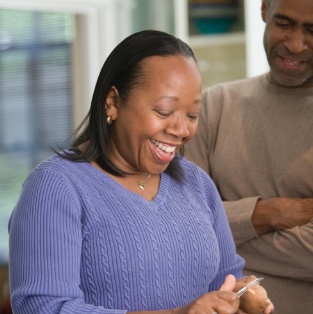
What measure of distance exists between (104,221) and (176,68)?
1.11 feet

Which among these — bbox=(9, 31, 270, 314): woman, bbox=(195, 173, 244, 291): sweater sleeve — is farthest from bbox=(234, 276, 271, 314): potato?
bbox=(195, 173, 244, 291): sweater sleeve

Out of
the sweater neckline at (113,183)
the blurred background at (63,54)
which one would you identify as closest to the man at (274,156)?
the sweater neckline at (113,183)

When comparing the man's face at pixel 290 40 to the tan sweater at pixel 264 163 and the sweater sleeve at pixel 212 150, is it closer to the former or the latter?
the tan sweater at pixel 264 163

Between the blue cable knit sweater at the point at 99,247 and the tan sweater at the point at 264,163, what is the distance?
40 centimetres

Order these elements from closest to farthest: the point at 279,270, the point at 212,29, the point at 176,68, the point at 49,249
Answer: the point at 49,249 → the point at 176,68 → the point at 279,270 → the point at 212,29

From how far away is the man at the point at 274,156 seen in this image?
221cm

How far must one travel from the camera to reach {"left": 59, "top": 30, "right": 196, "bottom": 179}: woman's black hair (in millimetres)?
1763

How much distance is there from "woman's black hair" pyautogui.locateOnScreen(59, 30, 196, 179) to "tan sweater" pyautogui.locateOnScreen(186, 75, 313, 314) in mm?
577

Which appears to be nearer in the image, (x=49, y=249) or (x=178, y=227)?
(x=49, y=249)

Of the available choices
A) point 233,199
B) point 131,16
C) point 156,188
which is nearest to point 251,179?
point 233,199

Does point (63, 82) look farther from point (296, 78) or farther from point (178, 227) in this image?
point (178, 227)

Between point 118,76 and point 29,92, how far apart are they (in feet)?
10.1

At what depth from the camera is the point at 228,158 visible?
7.64ft

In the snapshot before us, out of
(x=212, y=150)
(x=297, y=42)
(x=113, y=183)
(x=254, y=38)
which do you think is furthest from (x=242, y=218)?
(x=254, y=38)
